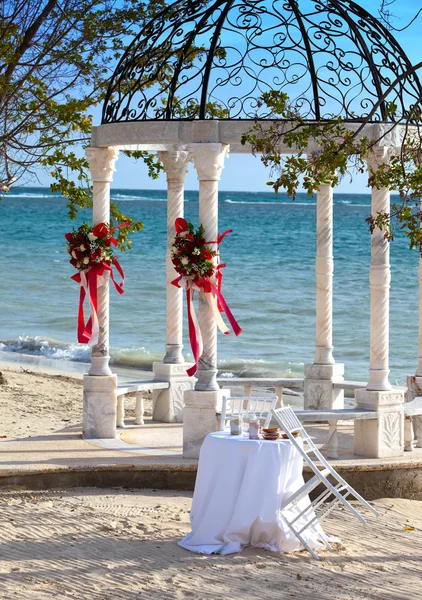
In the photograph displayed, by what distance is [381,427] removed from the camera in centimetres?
1034

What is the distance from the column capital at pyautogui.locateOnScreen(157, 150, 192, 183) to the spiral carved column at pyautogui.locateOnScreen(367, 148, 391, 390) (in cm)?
284

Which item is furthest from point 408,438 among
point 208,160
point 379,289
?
point 208,160

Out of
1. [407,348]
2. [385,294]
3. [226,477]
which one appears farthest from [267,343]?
[226,477]

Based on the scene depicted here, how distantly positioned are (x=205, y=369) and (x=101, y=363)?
1365 millimetres

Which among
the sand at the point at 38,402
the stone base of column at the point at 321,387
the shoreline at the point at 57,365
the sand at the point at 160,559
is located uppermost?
the stone base of column at the point at 321,387

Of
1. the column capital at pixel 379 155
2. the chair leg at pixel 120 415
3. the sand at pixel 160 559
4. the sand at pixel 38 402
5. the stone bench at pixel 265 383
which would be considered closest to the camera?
the sand at pixel 160 559

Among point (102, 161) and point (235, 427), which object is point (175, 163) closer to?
point (102, 161)

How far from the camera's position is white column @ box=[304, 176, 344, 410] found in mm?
12617

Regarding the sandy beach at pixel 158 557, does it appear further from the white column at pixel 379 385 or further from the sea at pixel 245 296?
the sea at pixel 245 296

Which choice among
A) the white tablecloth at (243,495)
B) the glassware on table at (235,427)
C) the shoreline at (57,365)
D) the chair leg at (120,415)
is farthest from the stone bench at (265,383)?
the shoreline at (57,365)

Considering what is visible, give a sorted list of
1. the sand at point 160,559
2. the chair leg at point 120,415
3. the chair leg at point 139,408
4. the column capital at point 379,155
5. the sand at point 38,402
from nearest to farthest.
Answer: the sand at point 160,559 < the column capital at point 379,155 < the chair leg at point 120,415 < the chair leg at point 139,408 < the sand at point 38,402

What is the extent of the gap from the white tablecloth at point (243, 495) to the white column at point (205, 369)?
194 cm

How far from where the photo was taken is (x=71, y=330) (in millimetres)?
27297

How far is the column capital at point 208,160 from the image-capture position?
404 inches
